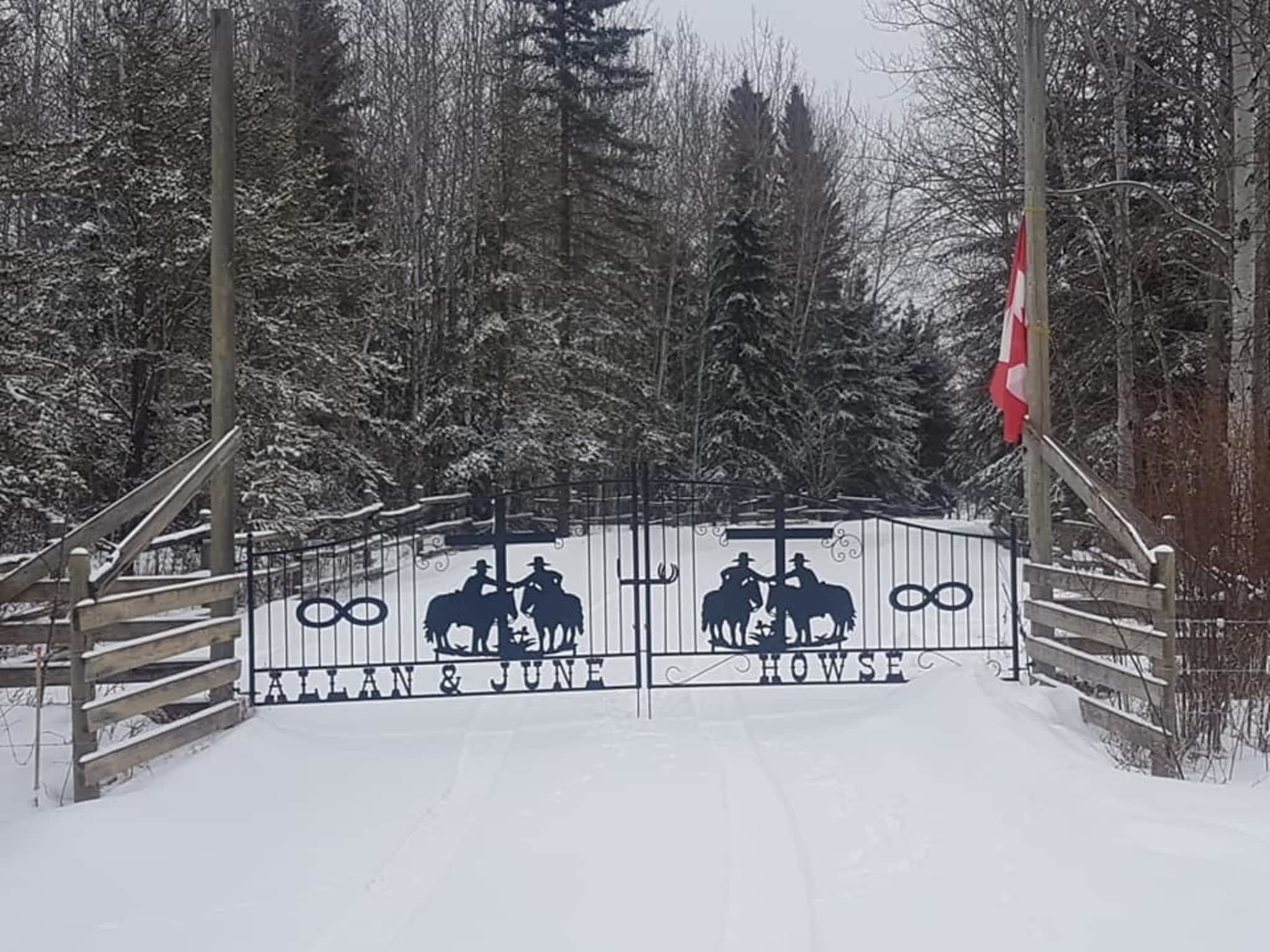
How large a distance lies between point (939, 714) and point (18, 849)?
17.3ft

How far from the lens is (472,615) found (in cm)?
802

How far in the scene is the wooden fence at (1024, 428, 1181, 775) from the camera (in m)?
5.60

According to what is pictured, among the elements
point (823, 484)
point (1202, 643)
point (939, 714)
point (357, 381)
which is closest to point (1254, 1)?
point (1202, 643)

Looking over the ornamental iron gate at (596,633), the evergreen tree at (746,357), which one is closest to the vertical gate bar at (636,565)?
the ornamental iron gate at (596,633)

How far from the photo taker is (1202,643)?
6250 millimetres

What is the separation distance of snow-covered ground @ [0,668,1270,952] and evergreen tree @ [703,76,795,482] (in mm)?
23917

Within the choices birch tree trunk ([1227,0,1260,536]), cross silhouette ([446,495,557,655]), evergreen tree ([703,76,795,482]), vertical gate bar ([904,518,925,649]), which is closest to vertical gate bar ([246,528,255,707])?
cross silhouette ([446,495,557,655])

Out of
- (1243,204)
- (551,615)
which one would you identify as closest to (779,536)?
(551,615)

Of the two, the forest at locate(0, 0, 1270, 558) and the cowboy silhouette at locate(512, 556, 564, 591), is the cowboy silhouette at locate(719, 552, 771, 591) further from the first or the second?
the forest at locate(0, 0, 1270, 558)

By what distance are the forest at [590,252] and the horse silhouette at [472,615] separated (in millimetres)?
4837

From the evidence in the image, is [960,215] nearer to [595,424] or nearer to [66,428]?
[595,424]

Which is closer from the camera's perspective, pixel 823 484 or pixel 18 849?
pixel 18 849

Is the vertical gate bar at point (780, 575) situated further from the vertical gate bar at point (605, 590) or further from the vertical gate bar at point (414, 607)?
the vertical gate bar at point (414, 607)

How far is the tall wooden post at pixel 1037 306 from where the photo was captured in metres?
7.75
